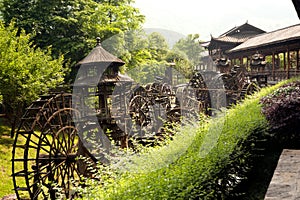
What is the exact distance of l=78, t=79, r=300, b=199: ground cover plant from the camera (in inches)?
137

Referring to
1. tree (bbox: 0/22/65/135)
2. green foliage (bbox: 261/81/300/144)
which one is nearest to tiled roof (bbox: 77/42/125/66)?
tree (bbox: 0/22/65/135)

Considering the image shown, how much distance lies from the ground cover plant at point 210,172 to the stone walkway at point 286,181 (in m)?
0.67

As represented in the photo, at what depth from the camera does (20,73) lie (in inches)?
525

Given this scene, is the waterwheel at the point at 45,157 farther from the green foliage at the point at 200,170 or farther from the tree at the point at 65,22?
the tree at the point at 65,22

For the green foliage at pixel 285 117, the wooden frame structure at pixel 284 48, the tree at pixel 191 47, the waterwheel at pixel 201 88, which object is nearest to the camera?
the green foliage at pixel 285 117

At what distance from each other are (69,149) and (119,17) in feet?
43.5

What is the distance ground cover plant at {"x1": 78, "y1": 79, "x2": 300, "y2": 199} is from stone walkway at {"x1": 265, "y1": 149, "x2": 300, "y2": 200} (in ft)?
2.21

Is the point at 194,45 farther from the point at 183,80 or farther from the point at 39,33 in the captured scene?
the point at 39,33

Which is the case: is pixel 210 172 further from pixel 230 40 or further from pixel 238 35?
pixel 238 35

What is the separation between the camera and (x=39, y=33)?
1866 cm

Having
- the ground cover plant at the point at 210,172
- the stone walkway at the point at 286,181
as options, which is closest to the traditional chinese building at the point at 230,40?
the ground cover plant at the point at 210,172

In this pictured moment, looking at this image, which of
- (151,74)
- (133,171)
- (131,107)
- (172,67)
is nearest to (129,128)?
(131,107)

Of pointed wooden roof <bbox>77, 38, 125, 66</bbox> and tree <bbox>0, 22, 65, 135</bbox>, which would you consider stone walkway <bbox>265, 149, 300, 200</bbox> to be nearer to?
pointed wooden roof <bbox>77, 38, 125, 66</bbox>

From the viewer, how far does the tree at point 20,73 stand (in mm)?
13133
